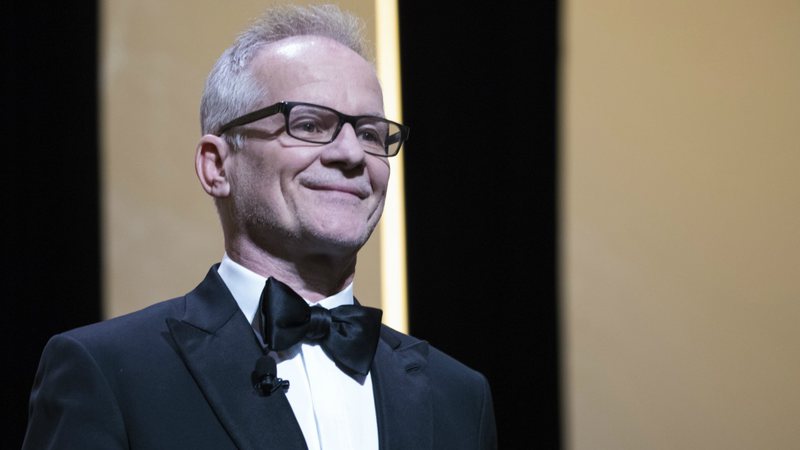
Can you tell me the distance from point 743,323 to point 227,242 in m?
1.66

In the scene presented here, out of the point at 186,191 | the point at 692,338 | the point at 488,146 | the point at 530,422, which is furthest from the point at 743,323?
the point at 186,191

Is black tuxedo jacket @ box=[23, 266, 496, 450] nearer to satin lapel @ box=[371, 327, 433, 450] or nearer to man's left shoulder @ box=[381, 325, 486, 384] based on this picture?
satin lapel @ box=[371, 327, 433, 450]

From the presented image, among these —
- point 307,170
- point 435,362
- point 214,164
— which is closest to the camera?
point 307,170

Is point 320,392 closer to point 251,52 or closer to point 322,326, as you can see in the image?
point 322,326

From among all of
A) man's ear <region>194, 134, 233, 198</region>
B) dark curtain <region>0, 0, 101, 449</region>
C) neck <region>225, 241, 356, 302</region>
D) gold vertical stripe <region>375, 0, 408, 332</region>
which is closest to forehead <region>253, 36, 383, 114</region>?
man's ear <region>194, 134, 233, 198</region>

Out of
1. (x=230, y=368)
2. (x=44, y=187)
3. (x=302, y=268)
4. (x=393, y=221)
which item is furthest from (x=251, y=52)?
(x=393, y=221)

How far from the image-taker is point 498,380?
278 cm

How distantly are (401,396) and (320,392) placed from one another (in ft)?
0.49

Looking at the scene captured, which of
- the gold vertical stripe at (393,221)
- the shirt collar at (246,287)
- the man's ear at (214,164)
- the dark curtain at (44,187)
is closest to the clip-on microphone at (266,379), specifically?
the shirt collar at (246,287)

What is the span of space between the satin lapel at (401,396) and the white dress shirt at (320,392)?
2 centimetres

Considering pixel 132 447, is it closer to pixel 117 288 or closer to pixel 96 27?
pixel 117 288

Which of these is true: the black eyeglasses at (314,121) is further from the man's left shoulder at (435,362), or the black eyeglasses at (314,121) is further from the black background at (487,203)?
the black background at (487,203)

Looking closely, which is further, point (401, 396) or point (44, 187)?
point (44, 187)

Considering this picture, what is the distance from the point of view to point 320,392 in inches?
64.6
